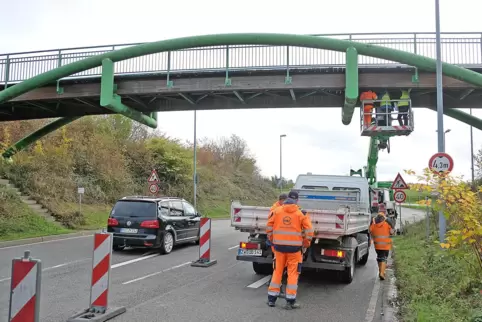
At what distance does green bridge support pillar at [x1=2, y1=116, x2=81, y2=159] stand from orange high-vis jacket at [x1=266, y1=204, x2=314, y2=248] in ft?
58.9

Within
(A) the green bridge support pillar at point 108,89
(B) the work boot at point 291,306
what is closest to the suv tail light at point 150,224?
(A) the green bridge support pillar at point 108,89

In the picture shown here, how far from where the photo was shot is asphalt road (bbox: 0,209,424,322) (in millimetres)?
6441

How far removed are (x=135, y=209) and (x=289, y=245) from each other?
23.3 ft

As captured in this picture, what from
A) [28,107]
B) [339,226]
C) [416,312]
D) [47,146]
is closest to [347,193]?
[339,226]

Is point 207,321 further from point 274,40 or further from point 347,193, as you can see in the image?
point 274,40

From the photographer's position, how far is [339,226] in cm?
798

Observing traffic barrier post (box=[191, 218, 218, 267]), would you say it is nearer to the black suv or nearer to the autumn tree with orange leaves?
the black suv

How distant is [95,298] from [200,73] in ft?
37.0

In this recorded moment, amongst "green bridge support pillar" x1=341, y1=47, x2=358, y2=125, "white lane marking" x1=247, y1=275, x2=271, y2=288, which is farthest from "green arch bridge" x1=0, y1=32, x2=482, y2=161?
"white lane marking" x1=247, y1=275, x2=271, y2=288

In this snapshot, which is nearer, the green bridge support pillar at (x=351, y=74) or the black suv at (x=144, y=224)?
the black suv at (x=144, y=224)

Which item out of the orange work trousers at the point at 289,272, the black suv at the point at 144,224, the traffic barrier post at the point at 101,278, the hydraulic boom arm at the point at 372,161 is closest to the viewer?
the traffic barrier post at the point at 101,278

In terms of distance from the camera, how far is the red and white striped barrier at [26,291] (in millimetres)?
4508

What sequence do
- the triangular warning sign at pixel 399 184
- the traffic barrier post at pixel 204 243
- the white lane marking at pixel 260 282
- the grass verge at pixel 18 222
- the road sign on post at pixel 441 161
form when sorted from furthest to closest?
the triangular warning sign at pixel 399 184
the grass verge at pixel 18 222
the road sign on post at pixel 441 161
the traffic barrier post at pixel 204 243
the white lane marking at pixel 260 282

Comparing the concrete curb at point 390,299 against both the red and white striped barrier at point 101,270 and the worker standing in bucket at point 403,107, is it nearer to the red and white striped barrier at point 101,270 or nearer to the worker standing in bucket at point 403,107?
the red and white striped barrier at point 101,270
